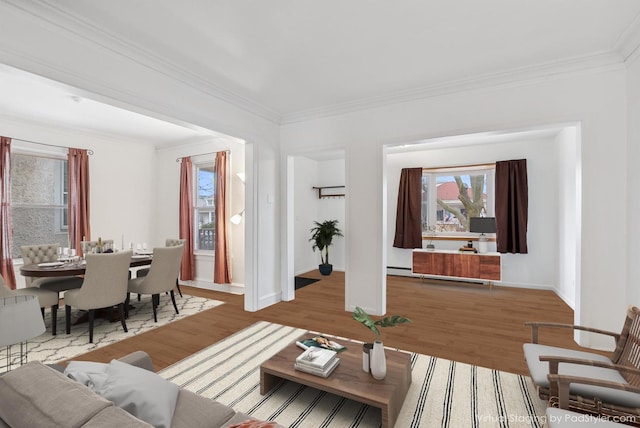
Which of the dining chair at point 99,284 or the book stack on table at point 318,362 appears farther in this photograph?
the dining chair at point 99,284

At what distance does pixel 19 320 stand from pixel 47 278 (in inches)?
137

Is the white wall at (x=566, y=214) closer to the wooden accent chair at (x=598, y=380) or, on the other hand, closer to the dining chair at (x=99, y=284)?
the wooden accent chair at (x=598, y=380)

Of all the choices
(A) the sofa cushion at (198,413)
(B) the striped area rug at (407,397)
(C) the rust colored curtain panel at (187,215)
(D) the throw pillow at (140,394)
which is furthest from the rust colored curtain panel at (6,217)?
(A) the sofa cushion at (198,413)

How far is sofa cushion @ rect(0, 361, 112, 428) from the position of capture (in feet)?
3.07

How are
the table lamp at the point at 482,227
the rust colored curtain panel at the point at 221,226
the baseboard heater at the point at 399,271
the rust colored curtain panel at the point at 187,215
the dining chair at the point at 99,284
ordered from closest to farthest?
1. the dining chair at the point at 99,284
2. the rust colored curtain panel at the point at 221,226
3. the table lamp at the point at 482,227
4. the rust colored curtain panel at the point at 187,215
5. the baseboard heater at the point at 399,271

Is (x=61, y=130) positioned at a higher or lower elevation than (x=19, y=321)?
higher

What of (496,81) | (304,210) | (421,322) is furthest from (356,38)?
(304,210)

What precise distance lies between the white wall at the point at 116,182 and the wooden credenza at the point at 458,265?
5.44 metres

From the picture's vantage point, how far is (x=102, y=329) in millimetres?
3621

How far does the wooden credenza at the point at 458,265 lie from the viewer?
525 cm

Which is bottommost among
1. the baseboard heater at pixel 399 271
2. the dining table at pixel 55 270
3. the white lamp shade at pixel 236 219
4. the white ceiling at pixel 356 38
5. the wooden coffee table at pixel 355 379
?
the baseboard heater at pixel 399 271

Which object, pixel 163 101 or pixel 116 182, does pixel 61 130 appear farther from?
pixel 163 101

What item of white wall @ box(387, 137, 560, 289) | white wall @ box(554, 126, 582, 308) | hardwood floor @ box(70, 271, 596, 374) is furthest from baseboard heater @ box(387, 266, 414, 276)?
white wall @ box(554, 126, 582, 308)

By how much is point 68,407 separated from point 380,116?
154 inches
